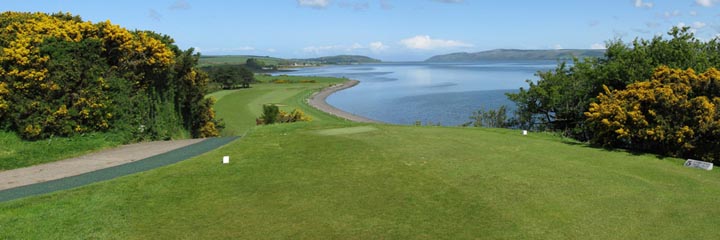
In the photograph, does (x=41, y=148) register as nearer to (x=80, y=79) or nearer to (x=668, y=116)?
(x=80, y=79)

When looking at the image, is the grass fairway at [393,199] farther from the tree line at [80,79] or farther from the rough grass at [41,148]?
the tree line at [80,79]

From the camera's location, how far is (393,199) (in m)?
9.77

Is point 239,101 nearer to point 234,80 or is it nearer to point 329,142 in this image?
point 234,80

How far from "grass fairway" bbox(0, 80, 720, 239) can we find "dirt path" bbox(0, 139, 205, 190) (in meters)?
3.69

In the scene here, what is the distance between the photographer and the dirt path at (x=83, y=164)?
13977 mm

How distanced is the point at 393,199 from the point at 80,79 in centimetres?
1548

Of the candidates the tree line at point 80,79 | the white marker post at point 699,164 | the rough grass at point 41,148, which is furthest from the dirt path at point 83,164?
the white marker post at point 699,164

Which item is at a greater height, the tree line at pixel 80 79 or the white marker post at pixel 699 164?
the tree line at pixel 80 79

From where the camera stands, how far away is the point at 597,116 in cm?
1669

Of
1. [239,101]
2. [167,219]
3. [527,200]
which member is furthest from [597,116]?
[239,101]

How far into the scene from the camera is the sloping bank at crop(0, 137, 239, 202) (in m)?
12.0

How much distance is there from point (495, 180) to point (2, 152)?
16067 mm

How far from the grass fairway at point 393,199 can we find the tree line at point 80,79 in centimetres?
770

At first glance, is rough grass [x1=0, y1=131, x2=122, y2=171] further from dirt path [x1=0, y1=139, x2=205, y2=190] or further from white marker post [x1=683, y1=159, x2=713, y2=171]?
white marker post [x1=683, y1=159, x2=713, y2=171]
